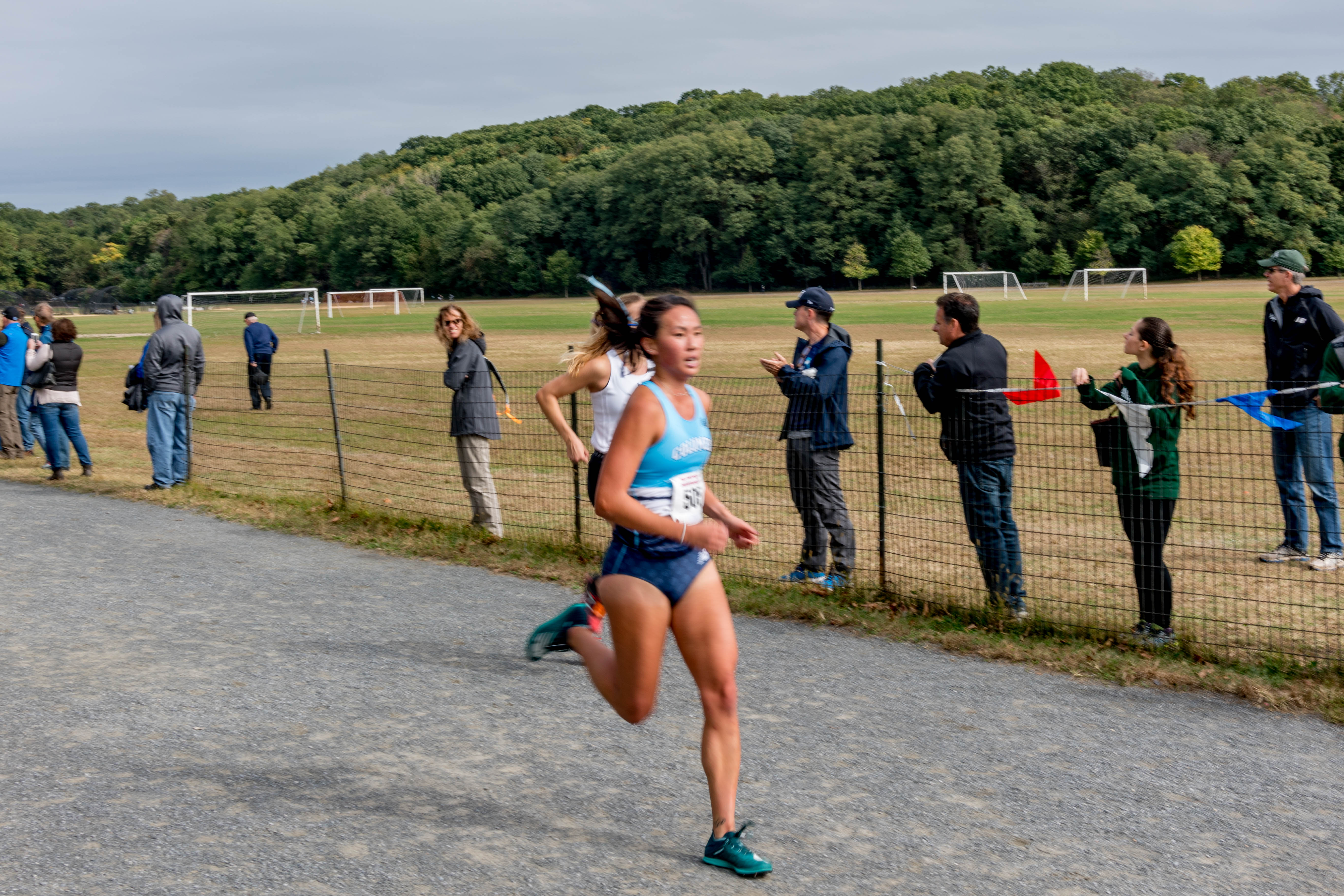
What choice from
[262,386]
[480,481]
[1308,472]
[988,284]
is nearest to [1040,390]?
[1308,472]

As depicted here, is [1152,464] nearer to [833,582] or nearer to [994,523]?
[994,523]

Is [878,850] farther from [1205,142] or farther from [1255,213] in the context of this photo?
[1205,142]

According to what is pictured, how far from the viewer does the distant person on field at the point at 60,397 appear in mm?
12992

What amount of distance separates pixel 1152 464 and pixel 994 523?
0.97 m

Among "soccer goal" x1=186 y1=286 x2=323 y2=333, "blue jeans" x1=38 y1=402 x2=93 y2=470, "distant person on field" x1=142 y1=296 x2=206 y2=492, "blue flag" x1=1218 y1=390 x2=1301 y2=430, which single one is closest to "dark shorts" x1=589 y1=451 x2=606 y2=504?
"blue flag" x1=1218 y1=390 x2=1301 y2=430

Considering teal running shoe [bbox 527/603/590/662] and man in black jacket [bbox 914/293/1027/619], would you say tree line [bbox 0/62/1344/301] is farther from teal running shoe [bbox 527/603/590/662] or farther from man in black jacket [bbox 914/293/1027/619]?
teal running shoe [bbox 527/603/590/662]

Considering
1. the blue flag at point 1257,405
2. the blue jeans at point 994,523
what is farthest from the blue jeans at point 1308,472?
the blue jeans at point 994,523

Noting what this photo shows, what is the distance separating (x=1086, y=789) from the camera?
14.5 feet

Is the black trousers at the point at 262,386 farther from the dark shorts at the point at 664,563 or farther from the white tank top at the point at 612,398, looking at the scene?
the dark shorts at the point at 664,563

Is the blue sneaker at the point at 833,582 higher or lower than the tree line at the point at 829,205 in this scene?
lower

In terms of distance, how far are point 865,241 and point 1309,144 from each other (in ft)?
124

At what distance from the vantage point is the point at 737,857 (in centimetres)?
372

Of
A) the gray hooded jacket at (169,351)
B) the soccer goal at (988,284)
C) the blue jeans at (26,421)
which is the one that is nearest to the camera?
the gray hooded jacket at (169,351)

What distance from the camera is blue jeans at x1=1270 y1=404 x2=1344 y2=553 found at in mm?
7656
